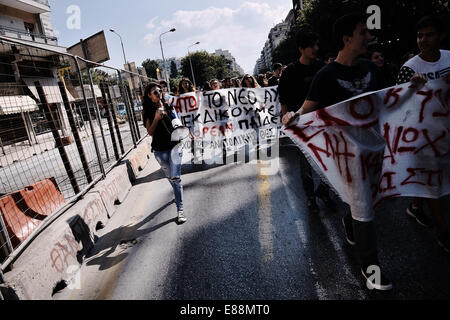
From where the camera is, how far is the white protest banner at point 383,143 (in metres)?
2.28

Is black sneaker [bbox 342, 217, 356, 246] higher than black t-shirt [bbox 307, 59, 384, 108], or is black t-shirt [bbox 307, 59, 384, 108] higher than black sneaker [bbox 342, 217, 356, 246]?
black t-shirt [bbox 307, 59, 384, 108]

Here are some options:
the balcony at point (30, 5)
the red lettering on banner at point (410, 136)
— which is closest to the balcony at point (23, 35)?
the balcony at point (30, 5)

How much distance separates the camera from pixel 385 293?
7.10 feet

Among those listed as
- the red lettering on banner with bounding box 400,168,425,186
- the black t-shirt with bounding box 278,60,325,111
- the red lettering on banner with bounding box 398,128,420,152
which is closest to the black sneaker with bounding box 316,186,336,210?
the black t-shirt with bounding box 278,60,325,111

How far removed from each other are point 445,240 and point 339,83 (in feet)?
5.57

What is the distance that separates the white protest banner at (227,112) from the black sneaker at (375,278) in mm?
5286

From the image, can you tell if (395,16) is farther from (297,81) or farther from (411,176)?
(411,176)

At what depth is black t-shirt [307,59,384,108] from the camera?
241 cm

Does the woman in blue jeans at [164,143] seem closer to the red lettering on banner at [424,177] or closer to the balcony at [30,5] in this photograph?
the red lettering on banner at [424,177]

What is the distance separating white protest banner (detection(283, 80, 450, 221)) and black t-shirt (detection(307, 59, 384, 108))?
0.50 feet

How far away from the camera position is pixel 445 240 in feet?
8.30

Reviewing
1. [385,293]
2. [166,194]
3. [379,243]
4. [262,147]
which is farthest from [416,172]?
[262,147]

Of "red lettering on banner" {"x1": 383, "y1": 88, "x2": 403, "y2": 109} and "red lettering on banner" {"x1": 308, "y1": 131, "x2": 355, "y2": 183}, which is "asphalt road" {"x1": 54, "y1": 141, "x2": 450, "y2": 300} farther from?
"red lettering on banner" {"x1": 383, "y1": 88, "x2": 403, "y2": 109}

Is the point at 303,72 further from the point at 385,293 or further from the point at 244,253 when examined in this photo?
the point at 385,293
